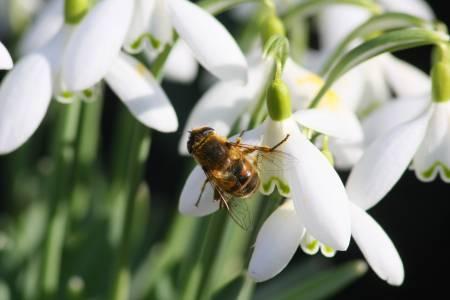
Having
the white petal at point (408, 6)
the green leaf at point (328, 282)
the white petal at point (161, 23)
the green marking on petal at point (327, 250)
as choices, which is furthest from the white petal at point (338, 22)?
the green marking on petal at point (327, 250)

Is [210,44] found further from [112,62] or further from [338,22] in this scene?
[338,22]

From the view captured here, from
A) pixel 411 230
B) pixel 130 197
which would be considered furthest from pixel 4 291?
pixel 411 230

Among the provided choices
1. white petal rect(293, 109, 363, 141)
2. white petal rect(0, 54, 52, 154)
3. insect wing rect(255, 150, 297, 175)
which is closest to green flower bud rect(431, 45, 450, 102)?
white petal rect(293, 109, 363, 141)

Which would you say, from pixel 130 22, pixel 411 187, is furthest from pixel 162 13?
pixel 411 187

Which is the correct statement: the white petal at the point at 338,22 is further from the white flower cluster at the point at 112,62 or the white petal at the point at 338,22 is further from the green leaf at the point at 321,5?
the white flower cluster at the point at 112,62

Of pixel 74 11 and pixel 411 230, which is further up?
pixel 74 11

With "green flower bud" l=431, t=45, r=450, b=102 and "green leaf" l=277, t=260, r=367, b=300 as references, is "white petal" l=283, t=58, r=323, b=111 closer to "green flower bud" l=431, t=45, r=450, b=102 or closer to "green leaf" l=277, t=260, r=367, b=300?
"green flower bud" l=431, t=45, r=450, b=102
